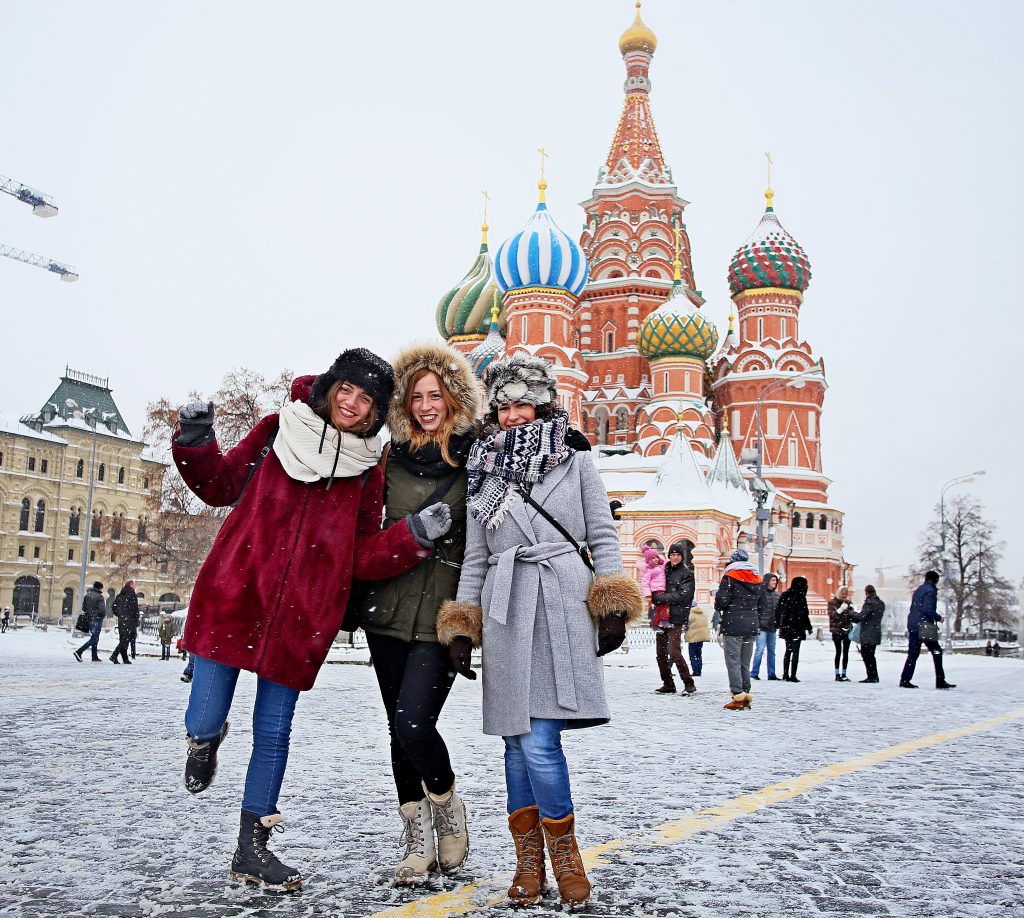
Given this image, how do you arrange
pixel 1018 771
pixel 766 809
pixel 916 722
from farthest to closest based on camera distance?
pixel 916 722 < pixel 1018 771 < pixel 766 809

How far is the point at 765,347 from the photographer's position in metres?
44.5

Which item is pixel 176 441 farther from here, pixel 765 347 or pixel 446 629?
pixel 765 347

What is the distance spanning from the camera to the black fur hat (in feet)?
12.2

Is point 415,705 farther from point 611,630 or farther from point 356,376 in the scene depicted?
point 356,376

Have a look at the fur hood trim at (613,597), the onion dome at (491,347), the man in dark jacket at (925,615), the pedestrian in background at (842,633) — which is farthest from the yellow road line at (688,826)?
the onion dome at (491,347)

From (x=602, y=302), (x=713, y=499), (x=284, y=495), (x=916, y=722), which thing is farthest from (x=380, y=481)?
(x=602, y=302)

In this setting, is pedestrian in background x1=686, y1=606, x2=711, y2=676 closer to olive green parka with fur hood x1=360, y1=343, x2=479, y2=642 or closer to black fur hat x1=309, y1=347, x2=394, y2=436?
olive green parka with fur hood x1=360, y1=343, x2=479, y2=642

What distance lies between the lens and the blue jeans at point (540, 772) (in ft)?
10.9

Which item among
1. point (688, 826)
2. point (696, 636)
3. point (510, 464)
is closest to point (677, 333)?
point (696, 636)

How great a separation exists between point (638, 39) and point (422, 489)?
171 feet

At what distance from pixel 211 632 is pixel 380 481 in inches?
32.2

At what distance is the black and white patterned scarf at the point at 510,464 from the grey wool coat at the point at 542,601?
42mm

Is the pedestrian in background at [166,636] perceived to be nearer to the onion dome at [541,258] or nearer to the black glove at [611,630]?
the black glove at [611,630]

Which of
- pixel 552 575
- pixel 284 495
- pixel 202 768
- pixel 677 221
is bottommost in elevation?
pixel 202 768
